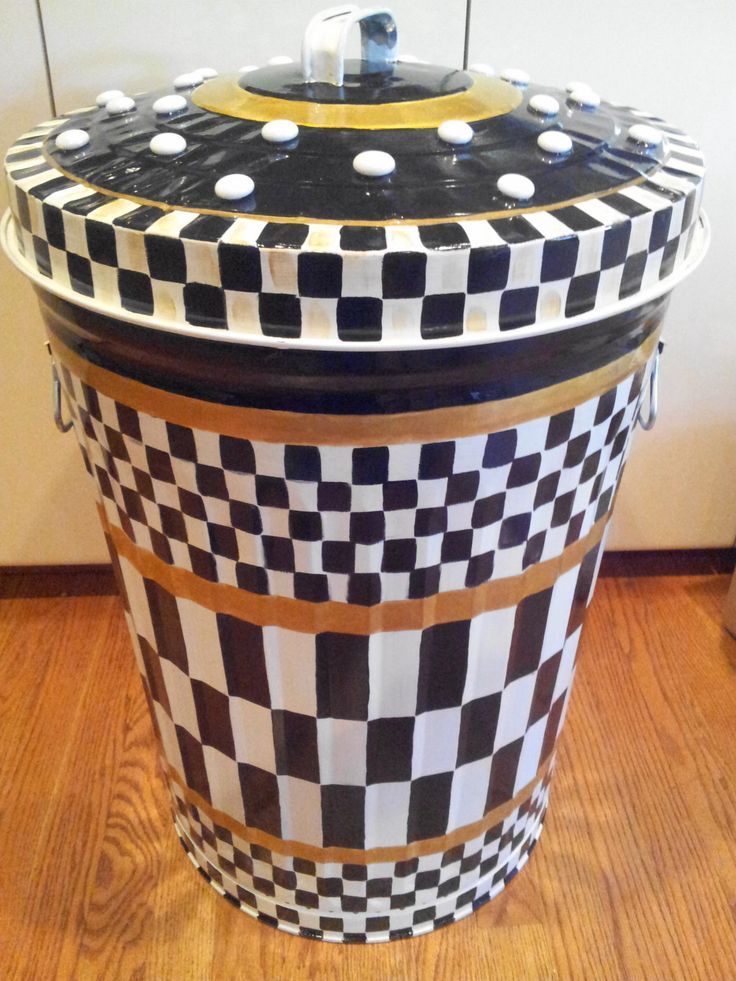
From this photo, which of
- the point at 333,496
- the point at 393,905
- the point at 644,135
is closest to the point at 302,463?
the point at 333,496

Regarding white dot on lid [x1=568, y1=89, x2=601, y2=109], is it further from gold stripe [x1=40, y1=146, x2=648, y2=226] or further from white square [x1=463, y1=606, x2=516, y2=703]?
white square [x1=463, y1=606, x2=516, y2=703]

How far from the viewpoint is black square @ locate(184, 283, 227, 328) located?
438 mm

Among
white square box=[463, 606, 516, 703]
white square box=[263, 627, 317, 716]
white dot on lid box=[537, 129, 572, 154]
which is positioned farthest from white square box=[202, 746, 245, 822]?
white dot on lid box=[537, 129, 572, 154]

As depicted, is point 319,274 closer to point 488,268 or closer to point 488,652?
point 488,268

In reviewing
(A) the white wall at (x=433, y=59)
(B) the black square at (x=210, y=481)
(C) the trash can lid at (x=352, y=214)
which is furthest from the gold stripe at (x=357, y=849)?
(A) the white wall at (x=433, y=59)

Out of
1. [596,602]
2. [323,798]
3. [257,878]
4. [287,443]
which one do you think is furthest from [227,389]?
[596,602]

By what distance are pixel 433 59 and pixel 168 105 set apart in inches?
18.8

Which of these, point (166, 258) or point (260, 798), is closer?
point (166, 258)

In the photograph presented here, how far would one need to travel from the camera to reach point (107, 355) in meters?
0.52

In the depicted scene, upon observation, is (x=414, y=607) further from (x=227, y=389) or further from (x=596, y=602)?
A: (x=596, y=602)

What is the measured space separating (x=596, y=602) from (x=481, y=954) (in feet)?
1.97

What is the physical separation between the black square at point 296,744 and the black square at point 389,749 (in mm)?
45

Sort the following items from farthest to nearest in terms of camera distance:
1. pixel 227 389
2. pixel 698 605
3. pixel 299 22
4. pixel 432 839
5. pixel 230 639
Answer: pixel 698 605, pixel 299 22, pixel 432 839, pixel 230 639, pixel 227 389

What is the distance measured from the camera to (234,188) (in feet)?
1.47
